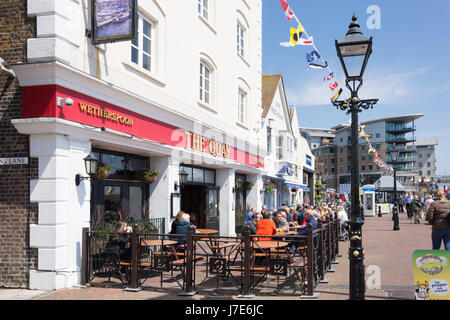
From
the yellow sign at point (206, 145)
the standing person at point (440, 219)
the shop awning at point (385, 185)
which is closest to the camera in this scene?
the standing person at point (440, 219)

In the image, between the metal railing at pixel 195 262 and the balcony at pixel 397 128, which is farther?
the balcony at pixel 397 128

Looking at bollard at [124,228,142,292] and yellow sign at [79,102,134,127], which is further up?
yellow sign at [79,102,134,127]

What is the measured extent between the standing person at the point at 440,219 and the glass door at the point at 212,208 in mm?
9753

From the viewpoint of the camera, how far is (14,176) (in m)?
8.59

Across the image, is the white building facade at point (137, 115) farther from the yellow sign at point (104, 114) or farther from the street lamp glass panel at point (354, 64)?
the street lamp glass panel at point (354, 64)

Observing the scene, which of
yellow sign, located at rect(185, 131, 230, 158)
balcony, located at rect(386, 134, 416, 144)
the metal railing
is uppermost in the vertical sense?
balcony, located at rect(386, 134, 416, 144)

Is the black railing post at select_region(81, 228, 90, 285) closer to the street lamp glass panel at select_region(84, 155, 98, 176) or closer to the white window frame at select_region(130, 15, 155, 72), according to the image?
the street lamp glass panel at select_region(84, 155, 98, 176)

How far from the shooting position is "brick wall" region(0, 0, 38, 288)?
845 cm

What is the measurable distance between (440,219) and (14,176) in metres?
8.71

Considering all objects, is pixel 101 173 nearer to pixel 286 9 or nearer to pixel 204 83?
pixel 204 83

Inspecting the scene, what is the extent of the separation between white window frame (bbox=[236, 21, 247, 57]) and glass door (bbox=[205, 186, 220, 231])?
630 centimetres

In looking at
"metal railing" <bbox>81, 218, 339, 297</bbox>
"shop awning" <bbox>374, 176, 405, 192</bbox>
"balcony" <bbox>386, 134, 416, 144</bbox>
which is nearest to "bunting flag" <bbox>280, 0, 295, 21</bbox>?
"metal railing" <bbox>81, 218, 339, 297</bbox>

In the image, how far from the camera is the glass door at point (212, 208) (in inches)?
688

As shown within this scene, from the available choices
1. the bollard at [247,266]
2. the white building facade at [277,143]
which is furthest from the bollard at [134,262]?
the white building facade at [277,143]
